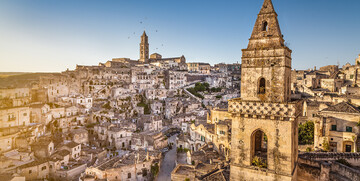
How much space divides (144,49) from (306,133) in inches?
3244

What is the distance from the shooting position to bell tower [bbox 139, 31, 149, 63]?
3804 inches

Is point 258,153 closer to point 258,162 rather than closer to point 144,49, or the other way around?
point 258,162

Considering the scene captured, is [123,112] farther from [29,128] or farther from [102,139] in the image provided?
[29,128]

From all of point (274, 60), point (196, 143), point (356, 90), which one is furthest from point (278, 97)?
point (356, 90)

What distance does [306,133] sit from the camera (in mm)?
24609

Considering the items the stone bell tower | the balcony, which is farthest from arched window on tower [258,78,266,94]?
the balcony

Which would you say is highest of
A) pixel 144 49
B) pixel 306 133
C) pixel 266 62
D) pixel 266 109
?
pixel 144 49

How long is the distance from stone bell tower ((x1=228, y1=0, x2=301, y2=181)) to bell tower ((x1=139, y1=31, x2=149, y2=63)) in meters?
89.8

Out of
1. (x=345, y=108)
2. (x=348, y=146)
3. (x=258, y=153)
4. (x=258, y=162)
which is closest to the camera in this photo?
(x=258, y=162)

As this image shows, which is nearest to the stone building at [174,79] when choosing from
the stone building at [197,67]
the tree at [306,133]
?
the stone building at [197,67]

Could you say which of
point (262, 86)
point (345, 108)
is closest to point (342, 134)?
point (345, 108)

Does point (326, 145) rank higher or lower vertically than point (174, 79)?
lower

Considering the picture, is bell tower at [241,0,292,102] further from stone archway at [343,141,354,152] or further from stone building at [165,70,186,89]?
stone building at [165,70,186,89]

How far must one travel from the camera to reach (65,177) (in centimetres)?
2573
